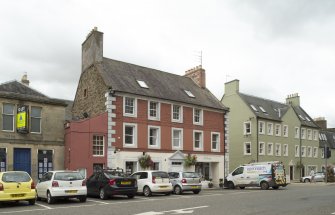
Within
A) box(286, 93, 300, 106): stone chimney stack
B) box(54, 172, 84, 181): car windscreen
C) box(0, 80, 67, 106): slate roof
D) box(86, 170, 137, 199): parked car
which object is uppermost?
box(286, 93, 300, 106): stone chimney stack

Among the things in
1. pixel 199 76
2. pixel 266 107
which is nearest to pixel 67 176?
pixel 199 76

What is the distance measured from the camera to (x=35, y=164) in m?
28.9

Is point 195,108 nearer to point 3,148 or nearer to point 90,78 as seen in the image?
point 90,78

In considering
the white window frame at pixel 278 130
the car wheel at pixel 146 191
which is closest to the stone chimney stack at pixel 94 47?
the car wheel at pixel 146 191

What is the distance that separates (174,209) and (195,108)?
77.2 ft

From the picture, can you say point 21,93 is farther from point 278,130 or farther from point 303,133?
point 303,133

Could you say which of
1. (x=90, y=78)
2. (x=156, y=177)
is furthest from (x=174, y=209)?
(x=90, y=78)

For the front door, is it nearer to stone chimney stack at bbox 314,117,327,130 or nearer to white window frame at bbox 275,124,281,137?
white window frame at bbox 275,124,281,137

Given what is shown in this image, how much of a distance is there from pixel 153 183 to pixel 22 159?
32.2ft

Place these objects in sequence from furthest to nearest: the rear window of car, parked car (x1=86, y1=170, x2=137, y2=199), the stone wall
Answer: the stone wall < parked car (x1=86, y1=170, x2=137, y2=199) < the rear window of car

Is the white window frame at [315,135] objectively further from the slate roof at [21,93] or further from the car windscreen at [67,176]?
the car windscreen at [67,176]

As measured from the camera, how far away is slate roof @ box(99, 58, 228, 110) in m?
34.6

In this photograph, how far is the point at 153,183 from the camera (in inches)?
960

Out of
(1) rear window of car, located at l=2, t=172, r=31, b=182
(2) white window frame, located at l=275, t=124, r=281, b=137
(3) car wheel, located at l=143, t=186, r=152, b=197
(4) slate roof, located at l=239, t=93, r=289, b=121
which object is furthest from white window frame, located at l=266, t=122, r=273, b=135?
(1) rear window of car, located at l=2, t=172, r=31, b=182
